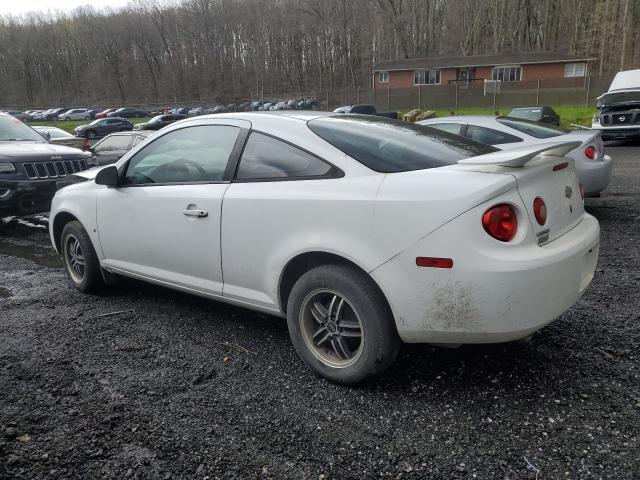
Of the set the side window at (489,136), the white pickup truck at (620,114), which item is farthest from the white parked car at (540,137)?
the white pickup truck at (620,114)

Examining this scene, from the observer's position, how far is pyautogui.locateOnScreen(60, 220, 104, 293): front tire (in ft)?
14.7

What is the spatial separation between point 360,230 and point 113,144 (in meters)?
10.8

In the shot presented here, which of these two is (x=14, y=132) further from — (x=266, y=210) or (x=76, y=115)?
(x=76, y=115)

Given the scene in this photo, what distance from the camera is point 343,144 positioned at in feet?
9.80

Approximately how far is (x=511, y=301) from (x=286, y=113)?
6.71ft

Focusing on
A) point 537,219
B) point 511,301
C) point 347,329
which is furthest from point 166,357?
point 537,219

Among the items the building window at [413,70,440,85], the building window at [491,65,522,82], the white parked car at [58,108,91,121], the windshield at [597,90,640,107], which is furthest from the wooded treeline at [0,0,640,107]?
the windshield at [597,90,640,107]

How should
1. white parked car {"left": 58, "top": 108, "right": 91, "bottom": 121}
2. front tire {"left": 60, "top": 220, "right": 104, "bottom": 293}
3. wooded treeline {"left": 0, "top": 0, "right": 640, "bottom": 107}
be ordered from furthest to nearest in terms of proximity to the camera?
wooded treeline {"left": 0, "top": 0, "right": 640, "bottom": 107} < white parked car {"left": 58, "top": 108, "right": 91, "bottom": 121} < front tire {"left": 60, "top": 220, "right": 104, "bottom": 293}

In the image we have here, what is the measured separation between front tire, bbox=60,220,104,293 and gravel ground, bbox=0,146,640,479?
21.2 inches

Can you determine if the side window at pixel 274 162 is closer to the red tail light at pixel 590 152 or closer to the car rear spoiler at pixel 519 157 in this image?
the car rear spoiler at pixel 519 157

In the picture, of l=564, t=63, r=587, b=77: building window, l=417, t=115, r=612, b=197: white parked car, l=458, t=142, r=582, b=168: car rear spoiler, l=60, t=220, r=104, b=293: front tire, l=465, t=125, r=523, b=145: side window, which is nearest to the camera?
l=458, t=142, r=582, b=168: car rear spoiler

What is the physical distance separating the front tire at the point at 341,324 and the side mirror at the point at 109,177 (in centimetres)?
198

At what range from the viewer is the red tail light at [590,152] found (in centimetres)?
645

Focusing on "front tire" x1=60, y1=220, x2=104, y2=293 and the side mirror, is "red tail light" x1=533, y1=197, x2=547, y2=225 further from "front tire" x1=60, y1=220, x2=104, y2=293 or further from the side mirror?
"front tire" x1=60, y1=220, x2=104, y2=293
